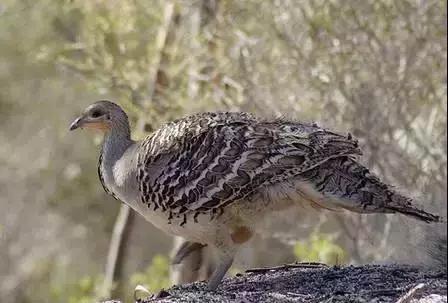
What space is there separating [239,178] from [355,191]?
26.7 inches

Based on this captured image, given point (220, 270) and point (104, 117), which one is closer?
point (220, 270)

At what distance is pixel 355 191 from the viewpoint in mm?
6258

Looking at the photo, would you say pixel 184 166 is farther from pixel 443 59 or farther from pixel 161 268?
pixel 161 268

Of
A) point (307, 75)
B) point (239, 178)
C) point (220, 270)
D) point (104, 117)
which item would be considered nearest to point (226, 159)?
point (239, 178)

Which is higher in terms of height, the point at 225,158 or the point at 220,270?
the point at 225,158

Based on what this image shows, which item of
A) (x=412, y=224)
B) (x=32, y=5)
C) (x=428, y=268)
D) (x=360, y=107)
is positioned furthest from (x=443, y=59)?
(x=32, y=5)

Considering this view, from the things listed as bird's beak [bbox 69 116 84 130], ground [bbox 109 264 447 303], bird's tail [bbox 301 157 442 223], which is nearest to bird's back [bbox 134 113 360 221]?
bird's tail [bbox 301 157 442 223]

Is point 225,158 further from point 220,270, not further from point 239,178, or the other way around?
point 220,270

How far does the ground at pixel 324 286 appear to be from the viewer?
18.1ft

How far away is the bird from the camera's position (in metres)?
6.11

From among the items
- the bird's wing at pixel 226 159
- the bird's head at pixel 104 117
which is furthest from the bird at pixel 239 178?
the bird's head at pixel 104 117

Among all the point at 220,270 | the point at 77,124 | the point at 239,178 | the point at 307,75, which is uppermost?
the point at 307,75

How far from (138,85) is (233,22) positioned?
5.01 feet

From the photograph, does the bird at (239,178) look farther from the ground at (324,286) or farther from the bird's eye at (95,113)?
the bird's eye at (95,113)
